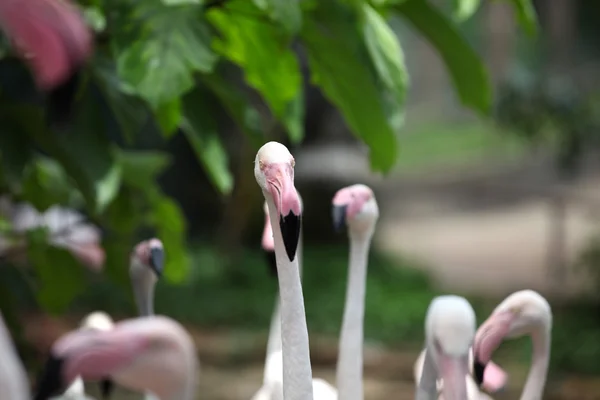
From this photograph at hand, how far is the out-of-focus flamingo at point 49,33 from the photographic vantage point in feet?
4.19

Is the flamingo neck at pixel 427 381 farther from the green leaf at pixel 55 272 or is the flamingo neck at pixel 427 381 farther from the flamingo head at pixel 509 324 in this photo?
the green leaf at pixel 55 272

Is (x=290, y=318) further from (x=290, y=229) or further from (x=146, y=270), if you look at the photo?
(x=146, y=270)

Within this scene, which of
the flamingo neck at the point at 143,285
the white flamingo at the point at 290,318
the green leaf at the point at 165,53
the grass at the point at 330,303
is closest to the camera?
the white flamingo at the point at 290,318

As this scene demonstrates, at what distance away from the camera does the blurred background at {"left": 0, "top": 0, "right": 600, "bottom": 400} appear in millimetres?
2395

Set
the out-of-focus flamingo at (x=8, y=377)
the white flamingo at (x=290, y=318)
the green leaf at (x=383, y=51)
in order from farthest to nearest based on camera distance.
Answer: the green leaf at (x=383, y=51) → the white flamingo at (x=290, y=318) → the out-of-focus flamingo at (x=8, y=377)

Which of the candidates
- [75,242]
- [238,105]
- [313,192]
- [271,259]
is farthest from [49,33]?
[313,192]

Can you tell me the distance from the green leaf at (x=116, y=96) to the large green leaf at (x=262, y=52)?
0.90ft

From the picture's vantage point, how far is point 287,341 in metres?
1.96

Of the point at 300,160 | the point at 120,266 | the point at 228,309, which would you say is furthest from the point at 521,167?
the point at 120,266

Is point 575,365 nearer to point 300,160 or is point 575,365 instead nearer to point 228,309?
point 228,309

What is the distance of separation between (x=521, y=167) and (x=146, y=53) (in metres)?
11.6

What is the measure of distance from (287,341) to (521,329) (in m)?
0.68

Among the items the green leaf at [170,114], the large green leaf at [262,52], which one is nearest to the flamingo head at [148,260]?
the green leaf at [170,114]

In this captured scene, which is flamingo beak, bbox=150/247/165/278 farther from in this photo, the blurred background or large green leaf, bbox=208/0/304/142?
large green leaf, bbox=208/0/304/142
